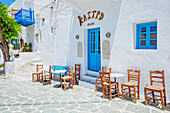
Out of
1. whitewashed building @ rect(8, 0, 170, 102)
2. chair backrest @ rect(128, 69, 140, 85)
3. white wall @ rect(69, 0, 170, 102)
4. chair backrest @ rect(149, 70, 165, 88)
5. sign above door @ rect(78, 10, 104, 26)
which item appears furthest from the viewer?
sign above door @ rect(78, 10, 104, 26)

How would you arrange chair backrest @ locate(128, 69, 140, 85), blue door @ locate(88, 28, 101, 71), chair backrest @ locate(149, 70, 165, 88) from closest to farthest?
chair backrest @ locate(149, 70, 165, 88) → chair backrest @ locate(128, 69, 140, 85) → blue door @ locate(88, 28, 101, 71)

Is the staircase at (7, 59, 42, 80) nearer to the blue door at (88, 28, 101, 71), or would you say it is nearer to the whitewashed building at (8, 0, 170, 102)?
the whitewashed building at (8, 0, 170, 102)

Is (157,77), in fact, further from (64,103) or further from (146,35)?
(64,103)

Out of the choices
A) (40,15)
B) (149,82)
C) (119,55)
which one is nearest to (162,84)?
(149,82)

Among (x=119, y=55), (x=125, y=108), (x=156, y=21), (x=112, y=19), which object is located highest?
(x=112, y=19)

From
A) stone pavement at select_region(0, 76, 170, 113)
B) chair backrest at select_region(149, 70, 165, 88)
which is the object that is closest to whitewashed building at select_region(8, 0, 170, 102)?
chair backrest at select_region(149, 70, 165, 88)

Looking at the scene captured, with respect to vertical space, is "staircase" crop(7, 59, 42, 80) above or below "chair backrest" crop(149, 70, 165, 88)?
below

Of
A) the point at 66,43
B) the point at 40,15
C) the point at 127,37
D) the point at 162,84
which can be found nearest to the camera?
the point at 162,84

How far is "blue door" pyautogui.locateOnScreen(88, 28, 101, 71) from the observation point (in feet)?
24.2

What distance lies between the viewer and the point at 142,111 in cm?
426

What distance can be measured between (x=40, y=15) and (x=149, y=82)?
410 inches

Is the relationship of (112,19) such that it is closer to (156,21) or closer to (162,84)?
(156,21)

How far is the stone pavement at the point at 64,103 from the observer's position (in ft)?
14.8

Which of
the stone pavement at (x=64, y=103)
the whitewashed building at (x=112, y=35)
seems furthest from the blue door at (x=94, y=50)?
the stone pavement at (x=64, y=103)
